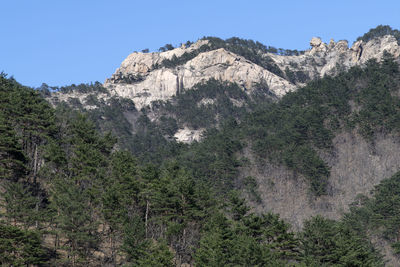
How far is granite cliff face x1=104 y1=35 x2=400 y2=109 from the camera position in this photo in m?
156

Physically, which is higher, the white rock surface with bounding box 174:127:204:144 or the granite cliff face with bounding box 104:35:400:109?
the granite cliff face with bounding box 104:35:400:109

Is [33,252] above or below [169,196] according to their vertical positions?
below

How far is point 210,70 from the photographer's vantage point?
15800 centimetres

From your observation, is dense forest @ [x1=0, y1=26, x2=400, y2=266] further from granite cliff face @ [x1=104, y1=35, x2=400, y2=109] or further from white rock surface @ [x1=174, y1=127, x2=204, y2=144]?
granite cliff face @ [x1=104, y1=35, x2=400, y2=109]

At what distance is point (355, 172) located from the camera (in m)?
93.4

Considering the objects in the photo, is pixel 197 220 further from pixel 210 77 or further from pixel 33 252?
pixel 210 77

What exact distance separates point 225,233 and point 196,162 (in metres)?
43.1

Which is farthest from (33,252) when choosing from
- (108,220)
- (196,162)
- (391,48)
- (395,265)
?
(391,48)

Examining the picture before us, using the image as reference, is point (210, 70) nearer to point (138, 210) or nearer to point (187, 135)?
point (187, 135)

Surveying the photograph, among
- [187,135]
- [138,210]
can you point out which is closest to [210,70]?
[187,135]

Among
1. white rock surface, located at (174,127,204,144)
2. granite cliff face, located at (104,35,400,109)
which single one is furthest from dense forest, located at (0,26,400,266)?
granite cliff face, located at (104,35,400,109)

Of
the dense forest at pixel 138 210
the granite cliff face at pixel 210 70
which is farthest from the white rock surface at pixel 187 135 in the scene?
the dense forest at pixel 138 210

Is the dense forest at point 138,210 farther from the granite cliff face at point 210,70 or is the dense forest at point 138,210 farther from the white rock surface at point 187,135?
the granite cliff face at point 210,70

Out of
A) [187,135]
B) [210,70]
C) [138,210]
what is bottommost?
[138,210]
